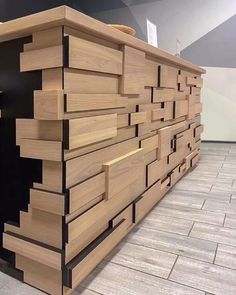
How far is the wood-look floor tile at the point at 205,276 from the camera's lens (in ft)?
3.46

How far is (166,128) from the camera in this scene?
73.0 inches

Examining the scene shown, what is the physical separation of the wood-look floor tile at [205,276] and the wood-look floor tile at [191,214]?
1.55 feet

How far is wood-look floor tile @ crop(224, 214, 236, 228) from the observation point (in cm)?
160

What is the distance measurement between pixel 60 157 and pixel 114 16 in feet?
15.5

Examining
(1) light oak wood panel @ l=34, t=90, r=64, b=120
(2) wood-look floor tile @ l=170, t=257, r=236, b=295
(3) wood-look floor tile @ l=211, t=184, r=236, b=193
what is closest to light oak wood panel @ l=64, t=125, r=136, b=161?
(1) light oak wood panel @ l=34, t=90, r=64, b=120

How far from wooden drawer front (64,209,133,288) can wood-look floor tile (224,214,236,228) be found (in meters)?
0.63

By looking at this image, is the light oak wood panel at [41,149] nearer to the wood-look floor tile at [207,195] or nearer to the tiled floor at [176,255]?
the tiled floor at [176,255]

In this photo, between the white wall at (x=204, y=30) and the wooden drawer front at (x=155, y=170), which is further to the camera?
the white wall at (x=204, y=30)

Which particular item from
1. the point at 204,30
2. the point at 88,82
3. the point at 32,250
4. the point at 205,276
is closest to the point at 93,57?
the point at 88,82

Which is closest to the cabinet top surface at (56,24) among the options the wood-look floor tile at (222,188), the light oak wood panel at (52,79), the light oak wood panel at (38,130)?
the light oak wood panel at (52,79)

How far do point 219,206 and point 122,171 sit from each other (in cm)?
96

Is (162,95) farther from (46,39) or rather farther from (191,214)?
(46,39)

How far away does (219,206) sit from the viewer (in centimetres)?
188

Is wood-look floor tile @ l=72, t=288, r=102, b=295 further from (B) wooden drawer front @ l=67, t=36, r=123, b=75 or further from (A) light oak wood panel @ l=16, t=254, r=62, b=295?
(B) wooden drawer front @ l=67, t=36, r=123, b=75
